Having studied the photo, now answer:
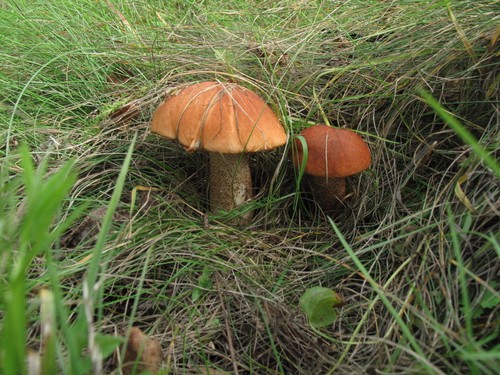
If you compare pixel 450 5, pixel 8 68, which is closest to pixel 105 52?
pixel 8 68

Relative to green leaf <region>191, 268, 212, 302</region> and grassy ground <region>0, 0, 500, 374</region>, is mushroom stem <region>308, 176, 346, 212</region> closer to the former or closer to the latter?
grassy ground <region>0, 0, 500, 374</region>

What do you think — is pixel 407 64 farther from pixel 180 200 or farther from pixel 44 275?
pixel 44 275

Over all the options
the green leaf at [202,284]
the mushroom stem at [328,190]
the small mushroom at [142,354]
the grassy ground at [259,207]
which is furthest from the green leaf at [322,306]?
the mushroom stem at [328,190]

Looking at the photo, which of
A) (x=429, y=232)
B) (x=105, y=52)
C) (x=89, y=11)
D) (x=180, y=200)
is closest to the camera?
(x=429, y=232)

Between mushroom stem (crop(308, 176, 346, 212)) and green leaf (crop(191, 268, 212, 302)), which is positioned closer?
green leaf (crop(191, 268, 212, 302))

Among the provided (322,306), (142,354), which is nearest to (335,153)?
(322,306)

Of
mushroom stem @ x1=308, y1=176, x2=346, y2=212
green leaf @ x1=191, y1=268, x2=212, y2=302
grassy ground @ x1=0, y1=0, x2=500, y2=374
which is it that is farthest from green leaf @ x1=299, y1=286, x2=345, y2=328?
mushroom stem @ x1=308, y1=176, x2=346, y2=212
